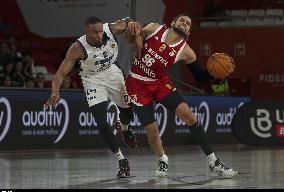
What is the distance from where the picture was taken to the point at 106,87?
10484 millimetres

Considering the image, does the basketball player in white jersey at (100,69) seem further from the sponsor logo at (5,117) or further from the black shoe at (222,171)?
the sponsor logo at (5,117)

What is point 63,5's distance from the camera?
79.2 feet

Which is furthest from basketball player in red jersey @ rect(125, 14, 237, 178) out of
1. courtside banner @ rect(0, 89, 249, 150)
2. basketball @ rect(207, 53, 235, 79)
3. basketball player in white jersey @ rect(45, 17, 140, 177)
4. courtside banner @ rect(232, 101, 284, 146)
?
courtside banner @ rect(232, 101, 284, 146)

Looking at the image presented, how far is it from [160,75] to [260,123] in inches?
364

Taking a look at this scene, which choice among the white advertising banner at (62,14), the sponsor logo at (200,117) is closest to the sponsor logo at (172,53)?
the sponsor logo at (200,117)

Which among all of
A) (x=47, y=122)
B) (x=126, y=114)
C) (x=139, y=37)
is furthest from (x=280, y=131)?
(x=139, y=37)

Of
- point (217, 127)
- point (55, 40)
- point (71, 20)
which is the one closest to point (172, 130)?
point (217, 127)

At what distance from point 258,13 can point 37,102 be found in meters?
13.9

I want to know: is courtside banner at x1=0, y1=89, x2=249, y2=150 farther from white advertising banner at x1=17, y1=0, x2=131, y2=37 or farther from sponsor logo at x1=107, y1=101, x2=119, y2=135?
white advertising banner at x1=17, y1=0, x2=131, y2=37

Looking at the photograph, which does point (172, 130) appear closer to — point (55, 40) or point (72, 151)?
point (72, 151)

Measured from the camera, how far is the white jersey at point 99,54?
Answer: 10.1 meters

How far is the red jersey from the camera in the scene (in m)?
9.98

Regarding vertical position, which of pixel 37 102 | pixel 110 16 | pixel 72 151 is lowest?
pixel 72 151

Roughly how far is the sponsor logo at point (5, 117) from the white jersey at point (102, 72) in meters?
5.85
